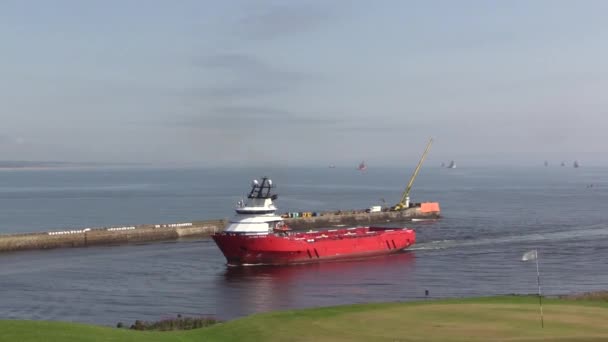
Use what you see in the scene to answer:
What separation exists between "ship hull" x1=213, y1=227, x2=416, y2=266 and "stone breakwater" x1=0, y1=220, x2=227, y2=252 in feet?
73.7

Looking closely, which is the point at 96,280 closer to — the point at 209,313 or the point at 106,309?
the point at 106,309

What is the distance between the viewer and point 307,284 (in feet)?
183

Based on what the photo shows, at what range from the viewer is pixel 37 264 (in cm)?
6688

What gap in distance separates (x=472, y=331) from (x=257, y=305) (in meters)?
23.1

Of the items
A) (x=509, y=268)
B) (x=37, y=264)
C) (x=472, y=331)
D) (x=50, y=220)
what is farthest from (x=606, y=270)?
(x=50, y=220)

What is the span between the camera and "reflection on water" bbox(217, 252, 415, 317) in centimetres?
4694

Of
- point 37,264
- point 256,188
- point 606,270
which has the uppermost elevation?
point 256,188

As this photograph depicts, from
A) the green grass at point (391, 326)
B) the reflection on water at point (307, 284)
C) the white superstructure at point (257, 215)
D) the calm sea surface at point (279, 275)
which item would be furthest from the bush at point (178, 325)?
A: the white superstructure at point (257, 215)

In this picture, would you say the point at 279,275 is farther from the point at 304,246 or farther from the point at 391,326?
the point at 391,326

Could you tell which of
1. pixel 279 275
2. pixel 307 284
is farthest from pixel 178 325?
pixel 279 275

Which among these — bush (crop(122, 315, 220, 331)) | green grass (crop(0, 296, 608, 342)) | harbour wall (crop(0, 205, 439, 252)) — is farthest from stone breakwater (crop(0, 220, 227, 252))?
green grass (crop(0, 296, 608, 342))

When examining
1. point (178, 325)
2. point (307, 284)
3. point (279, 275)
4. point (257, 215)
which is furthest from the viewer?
point (257, 215)

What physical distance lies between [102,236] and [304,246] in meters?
28.2

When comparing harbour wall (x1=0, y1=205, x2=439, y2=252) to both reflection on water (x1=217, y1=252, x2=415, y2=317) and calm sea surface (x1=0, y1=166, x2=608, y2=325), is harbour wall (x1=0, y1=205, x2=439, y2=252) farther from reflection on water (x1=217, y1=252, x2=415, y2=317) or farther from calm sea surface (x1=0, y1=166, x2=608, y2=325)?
reflection on water (x1=217, y1=252, x2=415, y2=317)
